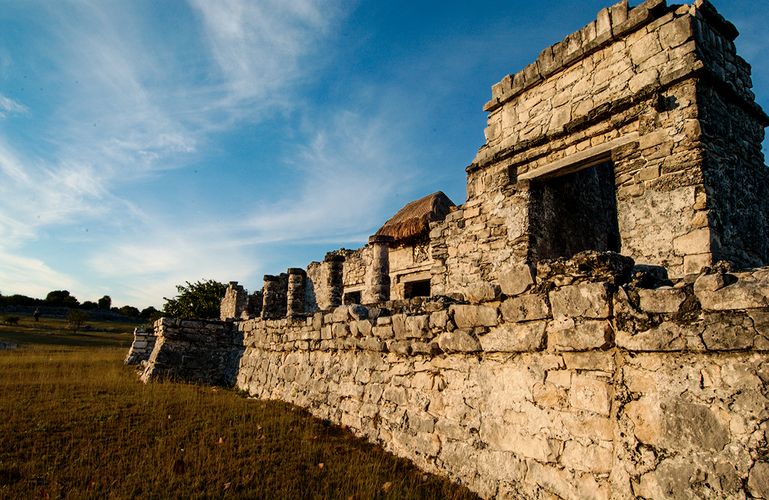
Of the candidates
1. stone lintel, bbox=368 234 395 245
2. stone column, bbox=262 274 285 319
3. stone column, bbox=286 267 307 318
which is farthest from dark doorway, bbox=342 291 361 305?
stone lintel, bbox=368 234 395 245

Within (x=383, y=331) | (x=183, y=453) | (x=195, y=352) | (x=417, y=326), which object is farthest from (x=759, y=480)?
(x=195, y=352)

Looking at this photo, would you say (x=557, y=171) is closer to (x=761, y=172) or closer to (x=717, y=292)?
(x=761, y=172)

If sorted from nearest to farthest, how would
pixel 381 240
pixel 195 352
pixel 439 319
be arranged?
pixel 439 319 < pixel 195 352 < pixel 381 240

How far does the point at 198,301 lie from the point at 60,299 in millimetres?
32319

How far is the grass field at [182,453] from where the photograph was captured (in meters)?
3.79

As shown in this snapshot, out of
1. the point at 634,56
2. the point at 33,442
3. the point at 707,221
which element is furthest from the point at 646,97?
the point at 33,442

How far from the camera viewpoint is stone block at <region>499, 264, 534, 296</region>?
3.58 m

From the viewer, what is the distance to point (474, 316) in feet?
13.1

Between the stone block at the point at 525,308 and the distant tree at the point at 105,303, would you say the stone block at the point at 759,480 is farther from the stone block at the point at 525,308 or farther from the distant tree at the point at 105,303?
the distant tree at the point at 105,303

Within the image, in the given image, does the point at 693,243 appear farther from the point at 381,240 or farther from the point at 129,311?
the point at 129,311

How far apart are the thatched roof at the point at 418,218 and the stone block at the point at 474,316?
855 cm

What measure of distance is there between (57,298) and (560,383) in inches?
2319

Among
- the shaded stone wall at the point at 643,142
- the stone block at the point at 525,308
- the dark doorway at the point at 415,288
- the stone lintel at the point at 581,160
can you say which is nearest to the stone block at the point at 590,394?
the stone block at the point at 525,308

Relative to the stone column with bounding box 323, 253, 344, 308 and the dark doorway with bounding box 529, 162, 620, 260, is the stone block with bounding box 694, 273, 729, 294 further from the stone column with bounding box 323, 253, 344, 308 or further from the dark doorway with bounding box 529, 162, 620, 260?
the stone column with bounding box 323, 253, 344, 308
